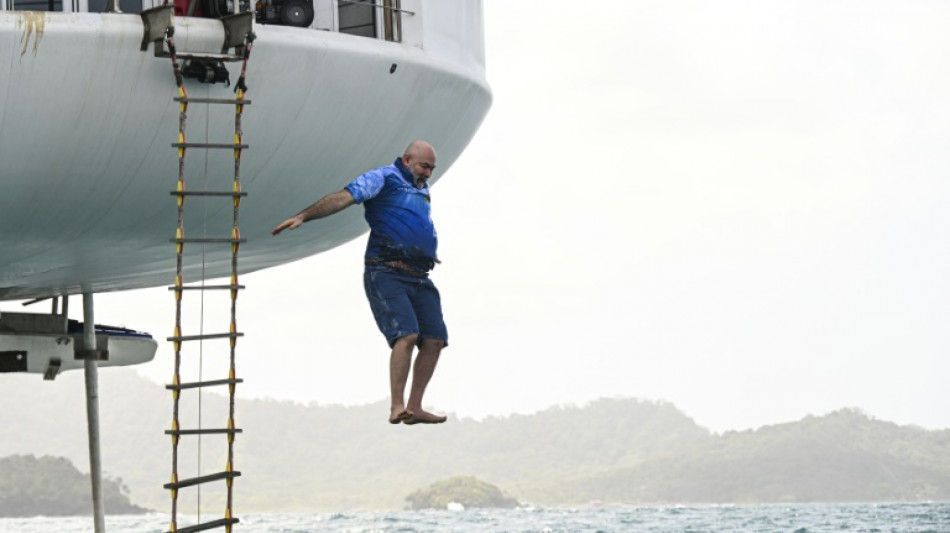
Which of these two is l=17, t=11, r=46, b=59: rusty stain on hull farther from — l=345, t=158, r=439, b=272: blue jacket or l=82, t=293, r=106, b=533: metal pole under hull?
l=82, t=293, r=106, b=533: metal pole under hull

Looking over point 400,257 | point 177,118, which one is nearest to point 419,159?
point 400,257

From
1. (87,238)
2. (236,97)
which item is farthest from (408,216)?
(87,238)

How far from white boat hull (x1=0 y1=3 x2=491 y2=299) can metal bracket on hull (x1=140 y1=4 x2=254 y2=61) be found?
3.6 inches

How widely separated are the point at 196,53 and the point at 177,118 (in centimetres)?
72

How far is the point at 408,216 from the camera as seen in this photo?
1424cm

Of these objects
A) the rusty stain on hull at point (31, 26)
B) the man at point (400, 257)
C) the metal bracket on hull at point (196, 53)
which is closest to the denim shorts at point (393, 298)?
the man at point (400, 257)

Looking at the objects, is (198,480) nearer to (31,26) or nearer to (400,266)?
(400,266)

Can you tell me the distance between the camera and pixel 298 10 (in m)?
16.5

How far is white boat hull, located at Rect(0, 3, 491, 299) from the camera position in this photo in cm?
1558

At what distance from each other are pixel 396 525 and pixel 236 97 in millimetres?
76366

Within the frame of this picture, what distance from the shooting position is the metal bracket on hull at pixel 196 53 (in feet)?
50.4

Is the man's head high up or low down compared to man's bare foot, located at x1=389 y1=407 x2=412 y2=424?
up

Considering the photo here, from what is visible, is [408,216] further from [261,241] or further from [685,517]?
[685,517]

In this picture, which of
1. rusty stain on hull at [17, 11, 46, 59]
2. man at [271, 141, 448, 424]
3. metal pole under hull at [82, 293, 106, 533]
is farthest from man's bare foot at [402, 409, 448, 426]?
metal pole under hull at [82, 293, 106, 533]
